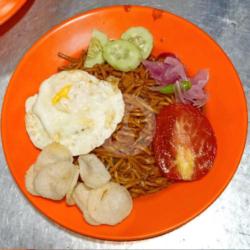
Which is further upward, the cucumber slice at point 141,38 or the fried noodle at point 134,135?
the cucumber slice at point 141,38

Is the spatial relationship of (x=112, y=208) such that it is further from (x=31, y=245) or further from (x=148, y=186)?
(x=31, y=245)

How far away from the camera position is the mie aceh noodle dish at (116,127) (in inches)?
68.4

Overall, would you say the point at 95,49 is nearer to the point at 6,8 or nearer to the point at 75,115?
the point at 75,115

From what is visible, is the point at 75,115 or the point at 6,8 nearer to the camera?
the point at 75,115

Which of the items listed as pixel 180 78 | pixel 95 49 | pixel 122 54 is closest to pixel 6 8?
pixel 95 49

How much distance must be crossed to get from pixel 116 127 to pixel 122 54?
31 cm

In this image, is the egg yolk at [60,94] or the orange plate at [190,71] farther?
the egg yolk at [60,94]

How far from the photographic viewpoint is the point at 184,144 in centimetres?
179

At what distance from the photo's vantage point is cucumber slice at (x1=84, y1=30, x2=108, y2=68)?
1928 millimetres

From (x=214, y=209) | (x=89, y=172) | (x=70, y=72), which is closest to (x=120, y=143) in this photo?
(x=89, y=172)

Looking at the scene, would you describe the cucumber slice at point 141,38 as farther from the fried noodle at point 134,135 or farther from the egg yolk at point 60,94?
the egg yolk at point 60,94

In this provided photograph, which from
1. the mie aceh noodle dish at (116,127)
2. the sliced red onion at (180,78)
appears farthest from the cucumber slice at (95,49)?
the sliced red onion at (180,78)

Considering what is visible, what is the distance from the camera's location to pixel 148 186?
186 centimetres

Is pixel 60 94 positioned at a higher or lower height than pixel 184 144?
higher
